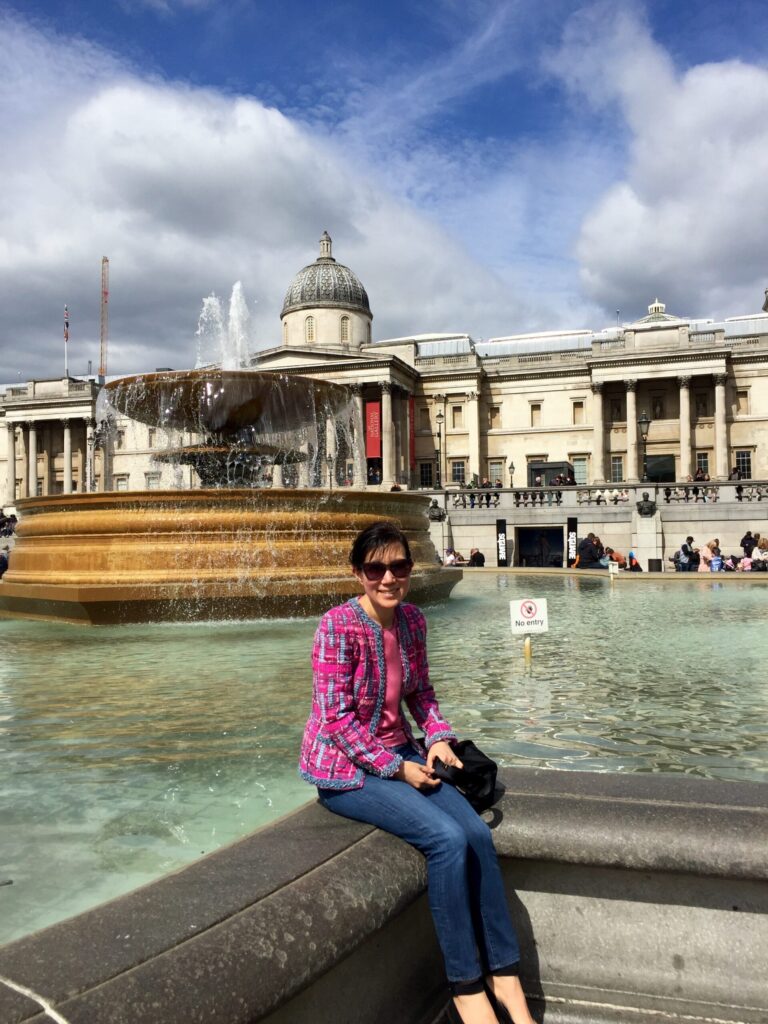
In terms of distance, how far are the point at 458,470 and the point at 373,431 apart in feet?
26.8

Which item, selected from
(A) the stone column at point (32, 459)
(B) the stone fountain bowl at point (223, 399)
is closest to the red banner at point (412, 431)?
(A) the stone column at point (32, 459)

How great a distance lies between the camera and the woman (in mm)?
2457

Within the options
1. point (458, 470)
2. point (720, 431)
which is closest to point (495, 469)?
point (458, 470)

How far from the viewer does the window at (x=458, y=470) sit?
63281 mm

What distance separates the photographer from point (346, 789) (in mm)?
2848

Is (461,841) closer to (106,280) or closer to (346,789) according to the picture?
(346,789)

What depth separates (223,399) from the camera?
49.5 ft

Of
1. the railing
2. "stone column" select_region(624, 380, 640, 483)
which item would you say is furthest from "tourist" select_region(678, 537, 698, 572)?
"stone column" select_region(624, 380, 640, 483)

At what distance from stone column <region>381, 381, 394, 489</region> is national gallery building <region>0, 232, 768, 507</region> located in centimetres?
9

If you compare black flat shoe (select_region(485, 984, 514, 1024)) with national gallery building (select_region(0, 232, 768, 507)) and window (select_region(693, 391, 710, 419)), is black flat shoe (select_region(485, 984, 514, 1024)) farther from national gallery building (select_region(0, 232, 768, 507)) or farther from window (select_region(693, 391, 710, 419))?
window (select_region(693, 391, 710, 419))

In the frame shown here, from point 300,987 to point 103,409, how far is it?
637 inches

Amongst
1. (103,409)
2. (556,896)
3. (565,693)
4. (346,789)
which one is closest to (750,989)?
(556,896)

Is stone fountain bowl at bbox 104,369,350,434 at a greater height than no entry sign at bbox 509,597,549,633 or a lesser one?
greater

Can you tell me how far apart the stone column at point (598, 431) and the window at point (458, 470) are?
31.8 ft
